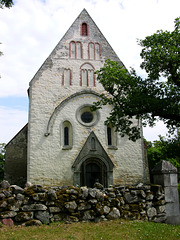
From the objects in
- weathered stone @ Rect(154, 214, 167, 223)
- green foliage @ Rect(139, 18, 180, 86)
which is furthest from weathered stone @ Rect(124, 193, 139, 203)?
green foliage @ Rect(139, 18, 180, 86)

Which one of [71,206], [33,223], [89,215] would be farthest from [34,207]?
[89,215]

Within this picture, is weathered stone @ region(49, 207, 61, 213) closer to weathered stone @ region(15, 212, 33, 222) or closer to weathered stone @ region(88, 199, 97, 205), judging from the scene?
weathered stone @ region(15, 212, 33, 222)

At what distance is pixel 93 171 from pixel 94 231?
973 centimetres

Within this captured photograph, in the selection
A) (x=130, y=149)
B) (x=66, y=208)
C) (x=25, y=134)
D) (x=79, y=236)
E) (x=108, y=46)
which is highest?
(x=108, y=46)

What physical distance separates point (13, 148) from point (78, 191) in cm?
Result: 1110

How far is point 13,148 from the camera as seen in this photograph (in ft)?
56.3

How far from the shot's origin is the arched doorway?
15.9m

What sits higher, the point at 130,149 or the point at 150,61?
the point at 150,61

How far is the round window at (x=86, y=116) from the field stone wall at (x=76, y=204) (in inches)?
350

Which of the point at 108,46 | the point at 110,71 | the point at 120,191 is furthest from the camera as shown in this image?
the point at 108,46

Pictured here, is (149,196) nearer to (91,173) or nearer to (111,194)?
(111,194)

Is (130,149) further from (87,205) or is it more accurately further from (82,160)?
(87,205)

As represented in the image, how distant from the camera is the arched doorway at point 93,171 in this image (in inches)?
626

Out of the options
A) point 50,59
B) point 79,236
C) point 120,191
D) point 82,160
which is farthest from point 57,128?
point 79,236
